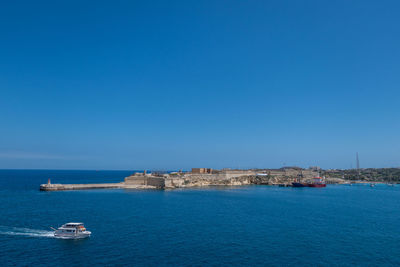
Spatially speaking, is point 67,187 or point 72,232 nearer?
point 72,232

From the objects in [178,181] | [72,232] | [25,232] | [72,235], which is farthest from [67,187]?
[72,235]

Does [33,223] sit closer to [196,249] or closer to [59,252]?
[59,252]

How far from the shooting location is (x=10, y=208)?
4100 centimetres

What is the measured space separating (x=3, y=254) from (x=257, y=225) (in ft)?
83.7

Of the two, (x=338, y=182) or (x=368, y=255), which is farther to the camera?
(x=338, y=182)

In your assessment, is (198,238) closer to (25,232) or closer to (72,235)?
(72,235)

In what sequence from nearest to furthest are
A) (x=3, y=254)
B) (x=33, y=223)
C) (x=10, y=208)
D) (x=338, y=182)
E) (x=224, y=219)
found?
1. (x=3, y=254)
2. (x=33, y=223)
3. (x=224, y=219)
4. (x=10, y=208)
5. (x=338, y=182)

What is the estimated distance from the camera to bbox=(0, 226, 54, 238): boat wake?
88.8 ft

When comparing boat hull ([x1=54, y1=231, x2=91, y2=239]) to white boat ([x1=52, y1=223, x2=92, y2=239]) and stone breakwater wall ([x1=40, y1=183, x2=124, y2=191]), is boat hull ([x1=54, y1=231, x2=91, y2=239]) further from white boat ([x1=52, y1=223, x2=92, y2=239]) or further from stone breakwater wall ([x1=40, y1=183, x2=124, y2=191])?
stone breakwater wall ([x1=40, y1=183, x2=124, y2=191])

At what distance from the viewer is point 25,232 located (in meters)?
27.7

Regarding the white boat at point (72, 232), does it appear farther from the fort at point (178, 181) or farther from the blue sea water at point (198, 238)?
the fort at point (178, 181)

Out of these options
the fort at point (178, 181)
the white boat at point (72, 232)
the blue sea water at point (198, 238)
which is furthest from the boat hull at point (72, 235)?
the fort at point (178, 181)

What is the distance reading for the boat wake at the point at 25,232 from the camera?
27064mm

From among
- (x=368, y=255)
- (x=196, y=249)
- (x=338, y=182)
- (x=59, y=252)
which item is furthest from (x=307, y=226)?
(x=338, y=182)
